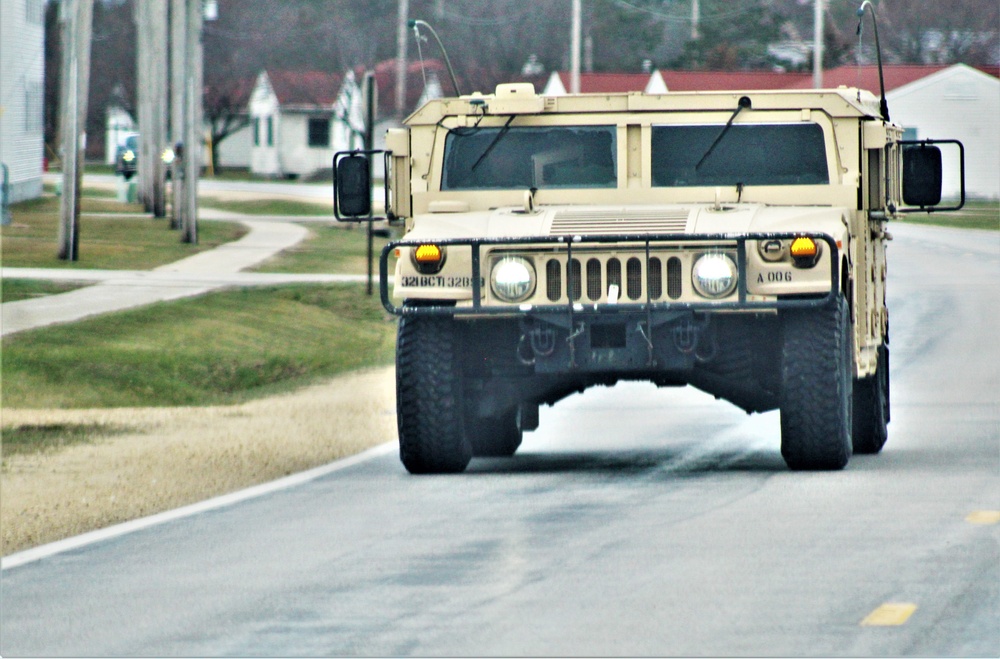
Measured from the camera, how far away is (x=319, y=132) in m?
93.2

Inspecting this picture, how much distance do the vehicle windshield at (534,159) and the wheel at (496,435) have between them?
1.55 meters

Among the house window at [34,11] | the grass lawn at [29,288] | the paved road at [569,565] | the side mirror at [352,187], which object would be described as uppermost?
the house window at [34,11]

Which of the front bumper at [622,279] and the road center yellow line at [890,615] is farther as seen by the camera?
the front bumper at [622,279]

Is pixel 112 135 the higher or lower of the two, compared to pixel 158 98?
higher

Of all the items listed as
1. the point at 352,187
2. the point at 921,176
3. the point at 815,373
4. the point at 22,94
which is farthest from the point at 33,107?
the point at 815,373

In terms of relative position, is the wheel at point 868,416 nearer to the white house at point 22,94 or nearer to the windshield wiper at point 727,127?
the windshield wiper at point 727,127

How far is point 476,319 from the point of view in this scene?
38.3 feet

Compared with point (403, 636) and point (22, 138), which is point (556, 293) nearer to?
point (403, 636)

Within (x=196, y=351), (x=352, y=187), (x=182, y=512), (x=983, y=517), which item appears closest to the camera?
(x=983, y=517)

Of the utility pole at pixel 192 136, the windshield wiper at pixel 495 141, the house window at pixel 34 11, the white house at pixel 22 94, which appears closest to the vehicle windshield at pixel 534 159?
the windshield wiper at pixel 495 141

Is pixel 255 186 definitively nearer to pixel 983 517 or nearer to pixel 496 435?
pixel 496 435

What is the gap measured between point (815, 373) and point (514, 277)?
1761mm

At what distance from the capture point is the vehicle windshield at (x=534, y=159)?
12383mm

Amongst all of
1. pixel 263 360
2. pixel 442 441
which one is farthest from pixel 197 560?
pixel 263 360
